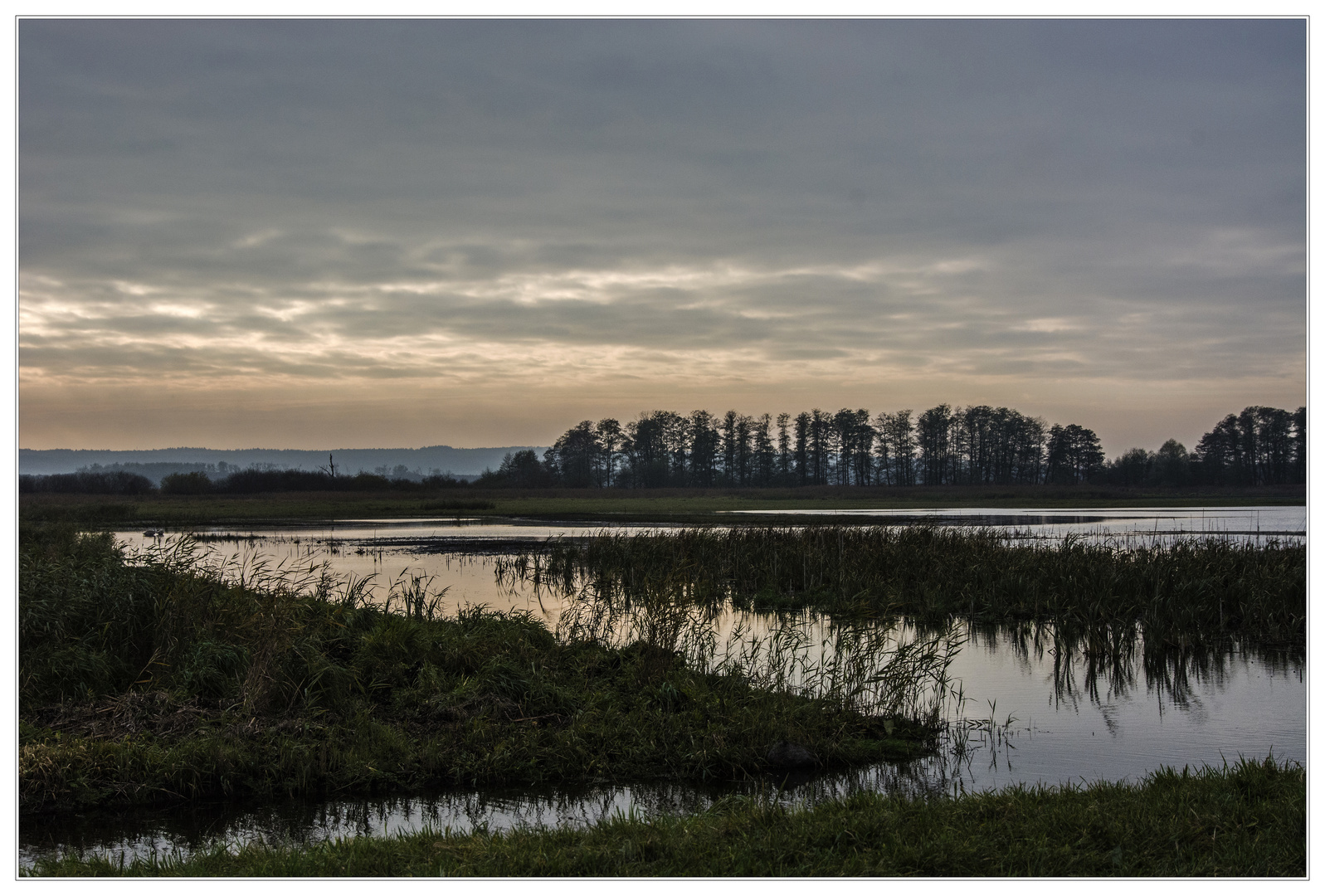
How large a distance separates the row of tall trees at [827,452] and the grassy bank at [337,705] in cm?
11170

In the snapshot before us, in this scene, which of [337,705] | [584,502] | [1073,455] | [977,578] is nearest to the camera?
[337,705]

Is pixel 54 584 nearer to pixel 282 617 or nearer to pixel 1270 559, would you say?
pixel 282 617

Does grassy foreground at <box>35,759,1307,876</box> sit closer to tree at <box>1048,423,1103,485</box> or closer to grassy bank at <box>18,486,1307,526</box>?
grassy bank at <box>18,486,1307,526</box>

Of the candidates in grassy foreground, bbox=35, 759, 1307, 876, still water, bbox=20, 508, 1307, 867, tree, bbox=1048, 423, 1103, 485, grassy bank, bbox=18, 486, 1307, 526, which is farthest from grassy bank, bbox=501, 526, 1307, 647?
tree, bbox=1048, 423, 1103, 485

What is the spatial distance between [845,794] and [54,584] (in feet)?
36.2

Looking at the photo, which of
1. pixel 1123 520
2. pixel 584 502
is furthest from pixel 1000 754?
pixel 584 502

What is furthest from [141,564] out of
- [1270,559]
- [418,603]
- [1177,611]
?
[1270,559]

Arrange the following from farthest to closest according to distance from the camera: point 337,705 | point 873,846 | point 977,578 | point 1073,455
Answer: point 1073,455 < point 977,578 < point 337,705 < point 873,846

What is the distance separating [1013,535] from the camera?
37.7 metres

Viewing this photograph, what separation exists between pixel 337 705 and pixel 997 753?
8.22 meters

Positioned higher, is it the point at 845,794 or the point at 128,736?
the point at 128,736

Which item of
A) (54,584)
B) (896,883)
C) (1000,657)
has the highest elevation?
(54,584)

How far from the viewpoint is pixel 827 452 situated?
5477 inches

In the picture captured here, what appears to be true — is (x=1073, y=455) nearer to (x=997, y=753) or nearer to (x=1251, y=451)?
(x=1251, y=451)
